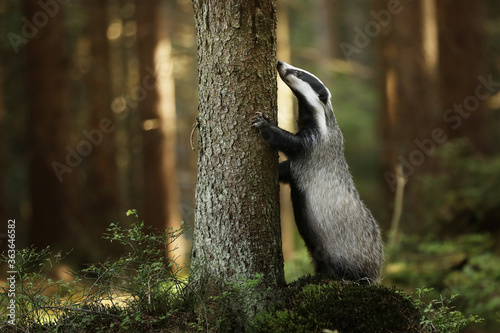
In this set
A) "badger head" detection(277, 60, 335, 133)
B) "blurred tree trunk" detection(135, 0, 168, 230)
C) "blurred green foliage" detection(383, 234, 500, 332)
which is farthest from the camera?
"blurred tree trunk" detection(135, 0, 168, 230)

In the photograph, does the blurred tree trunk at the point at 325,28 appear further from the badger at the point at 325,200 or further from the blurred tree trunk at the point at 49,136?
the badger at the point at 325,200

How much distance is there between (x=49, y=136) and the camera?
9883mm

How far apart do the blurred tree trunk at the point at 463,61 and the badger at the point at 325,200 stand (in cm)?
666

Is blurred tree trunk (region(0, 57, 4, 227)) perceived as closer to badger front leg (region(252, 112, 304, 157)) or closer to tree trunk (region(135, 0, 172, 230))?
tree trunk (region(135, 0, 172, 230))

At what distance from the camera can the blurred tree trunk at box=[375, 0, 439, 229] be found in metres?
9.37

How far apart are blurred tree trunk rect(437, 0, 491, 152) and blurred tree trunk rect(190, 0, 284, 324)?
298 inches

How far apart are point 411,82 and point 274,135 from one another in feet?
22.2

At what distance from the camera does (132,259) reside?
10.9ft

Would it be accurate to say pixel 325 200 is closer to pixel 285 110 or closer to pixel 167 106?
pixel 167 106

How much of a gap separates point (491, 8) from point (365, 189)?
23.7 ft

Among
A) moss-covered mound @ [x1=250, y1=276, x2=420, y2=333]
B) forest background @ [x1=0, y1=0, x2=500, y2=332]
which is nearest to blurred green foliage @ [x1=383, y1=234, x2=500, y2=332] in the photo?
forest background @ [x1=0, y1=0, x2=500, y2=332]

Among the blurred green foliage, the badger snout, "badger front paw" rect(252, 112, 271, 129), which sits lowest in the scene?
the blurred green foliage

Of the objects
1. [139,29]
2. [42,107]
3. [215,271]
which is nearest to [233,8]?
[215,271]

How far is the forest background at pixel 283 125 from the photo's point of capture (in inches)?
319
